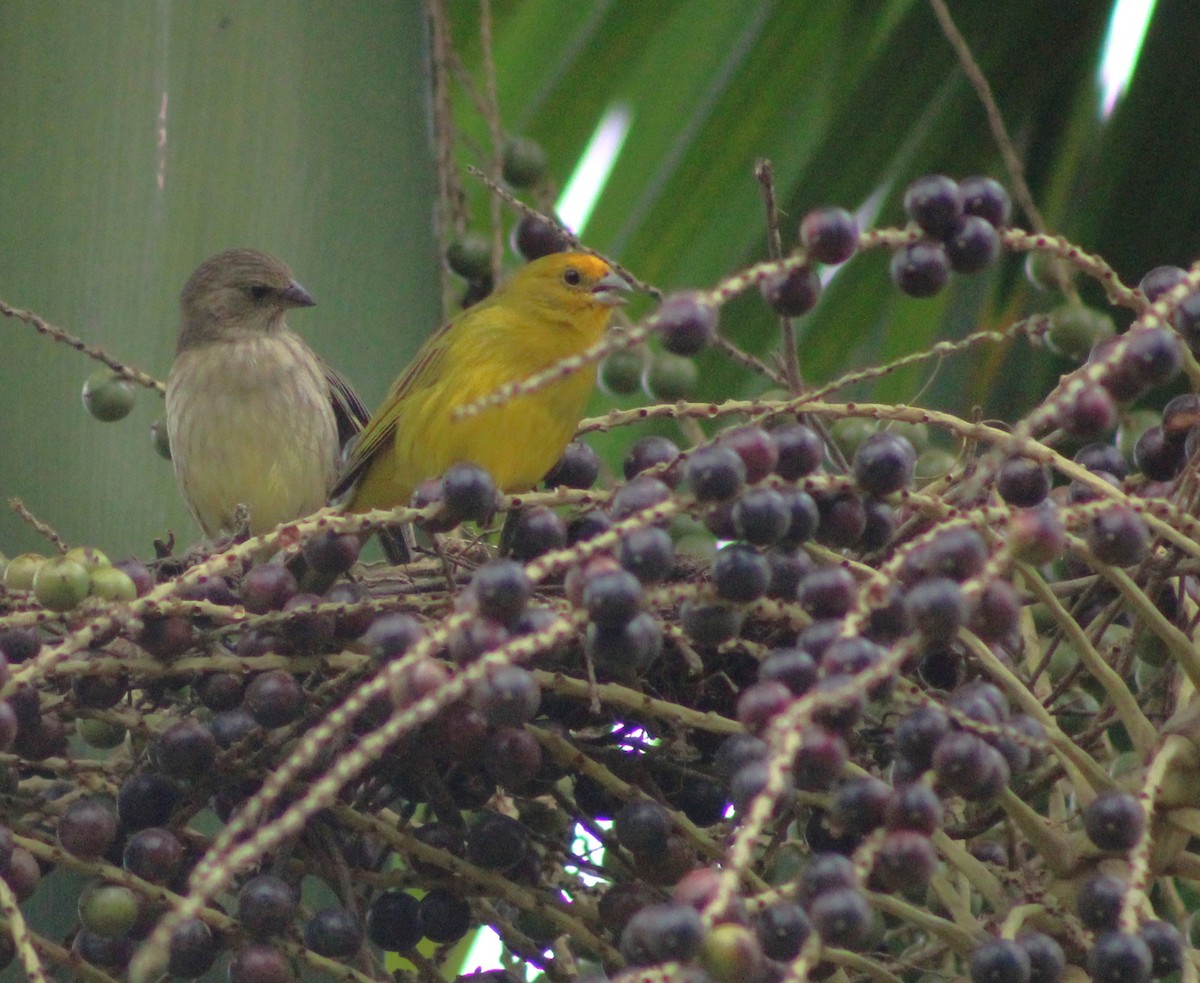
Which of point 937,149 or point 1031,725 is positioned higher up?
point 937,149

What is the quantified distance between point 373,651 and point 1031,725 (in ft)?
2.10

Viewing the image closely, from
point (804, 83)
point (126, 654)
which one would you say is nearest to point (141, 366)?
point (126, 654)

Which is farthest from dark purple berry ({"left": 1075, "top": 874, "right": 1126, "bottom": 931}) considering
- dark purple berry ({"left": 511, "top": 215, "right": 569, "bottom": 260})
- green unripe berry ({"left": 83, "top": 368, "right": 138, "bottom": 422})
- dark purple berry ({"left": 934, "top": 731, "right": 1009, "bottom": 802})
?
green unripe berry ({"left": 83, "top": 368, "right": 138, "bottom": 422})

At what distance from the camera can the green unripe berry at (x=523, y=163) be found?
11.5 ft

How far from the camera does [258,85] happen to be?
11.1 feet

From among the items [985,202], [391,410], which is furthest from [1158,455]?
[391,410]

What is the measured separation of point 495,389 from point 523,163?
52cm

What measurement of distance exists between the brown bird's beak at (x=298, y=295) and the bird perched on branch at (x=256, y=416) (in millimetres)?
444

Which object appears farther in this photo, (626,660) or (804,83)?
(804,83)

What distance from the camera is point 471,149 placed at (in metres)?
3.56

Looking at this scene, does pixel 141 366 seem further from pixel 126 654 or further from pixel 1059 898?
pixel 1059 898

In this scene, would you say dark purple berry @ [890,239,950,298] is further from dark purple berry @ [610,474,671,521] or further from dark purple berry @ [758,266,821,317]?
dark purple berry @ [610,474,671,521]

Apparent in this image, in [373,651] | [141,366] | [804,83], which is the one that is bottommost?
[141,366]

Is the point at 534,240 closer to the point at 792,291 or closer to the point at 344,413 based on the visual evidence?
the point at 792,291
